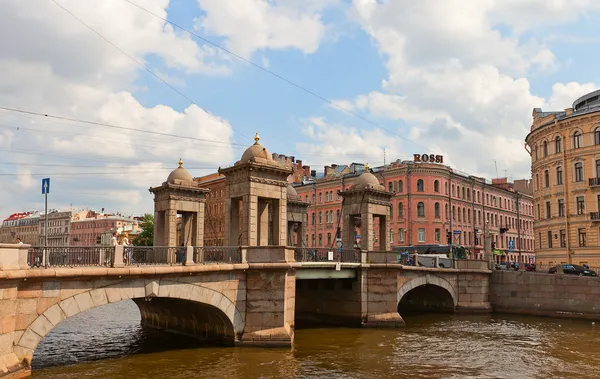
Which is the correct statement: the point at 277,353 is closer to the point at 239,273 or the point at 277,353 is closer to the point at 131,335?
the point at 239,273

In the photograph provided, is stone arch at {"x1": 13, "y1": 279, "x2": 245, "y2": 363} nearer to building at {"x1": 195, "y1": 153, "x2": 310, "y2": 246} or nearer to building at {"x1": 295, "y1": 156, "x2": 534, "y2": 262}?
building at {"x1": 295, "y1": 156, "x2": 534, "y2": 262}

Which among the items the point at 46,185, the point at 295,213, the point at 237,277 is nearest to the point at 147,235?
the point at 295,213

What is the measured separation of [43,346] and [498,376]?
1972cm

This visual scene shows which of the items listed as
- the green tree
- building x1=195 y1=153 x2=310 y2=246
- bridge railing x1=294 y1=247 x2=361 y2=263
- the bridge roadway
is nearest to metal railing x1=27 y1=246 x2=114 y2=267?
the bridge roadway

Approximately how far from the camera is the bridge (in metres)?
17.6

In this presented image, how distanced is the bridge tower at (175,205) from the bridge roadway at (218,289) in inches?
116

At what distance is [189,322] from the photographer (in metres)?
27.3

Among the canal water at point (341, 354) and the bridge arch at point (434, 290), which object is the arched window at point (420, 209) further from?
the canal water at point (341, 354)

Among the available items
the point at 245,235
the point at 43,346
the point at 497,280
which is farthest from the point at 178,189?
the point at 497,280

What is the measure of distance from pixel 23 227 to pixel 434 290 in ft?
502

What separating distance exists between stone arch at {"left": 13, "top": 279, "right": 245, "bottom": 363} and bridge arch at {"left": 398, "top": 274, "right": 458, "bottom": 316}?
554 inches

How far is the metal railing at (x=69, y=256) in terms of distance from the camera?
18.0 meters

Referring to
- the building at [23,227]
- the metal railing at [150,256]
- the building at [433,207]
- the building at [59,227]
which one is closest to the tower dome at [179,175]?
the metal railing at [150,256]

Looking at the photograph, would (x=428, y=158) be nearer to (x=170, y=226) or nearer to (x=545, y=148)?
(x=545, y=148)
